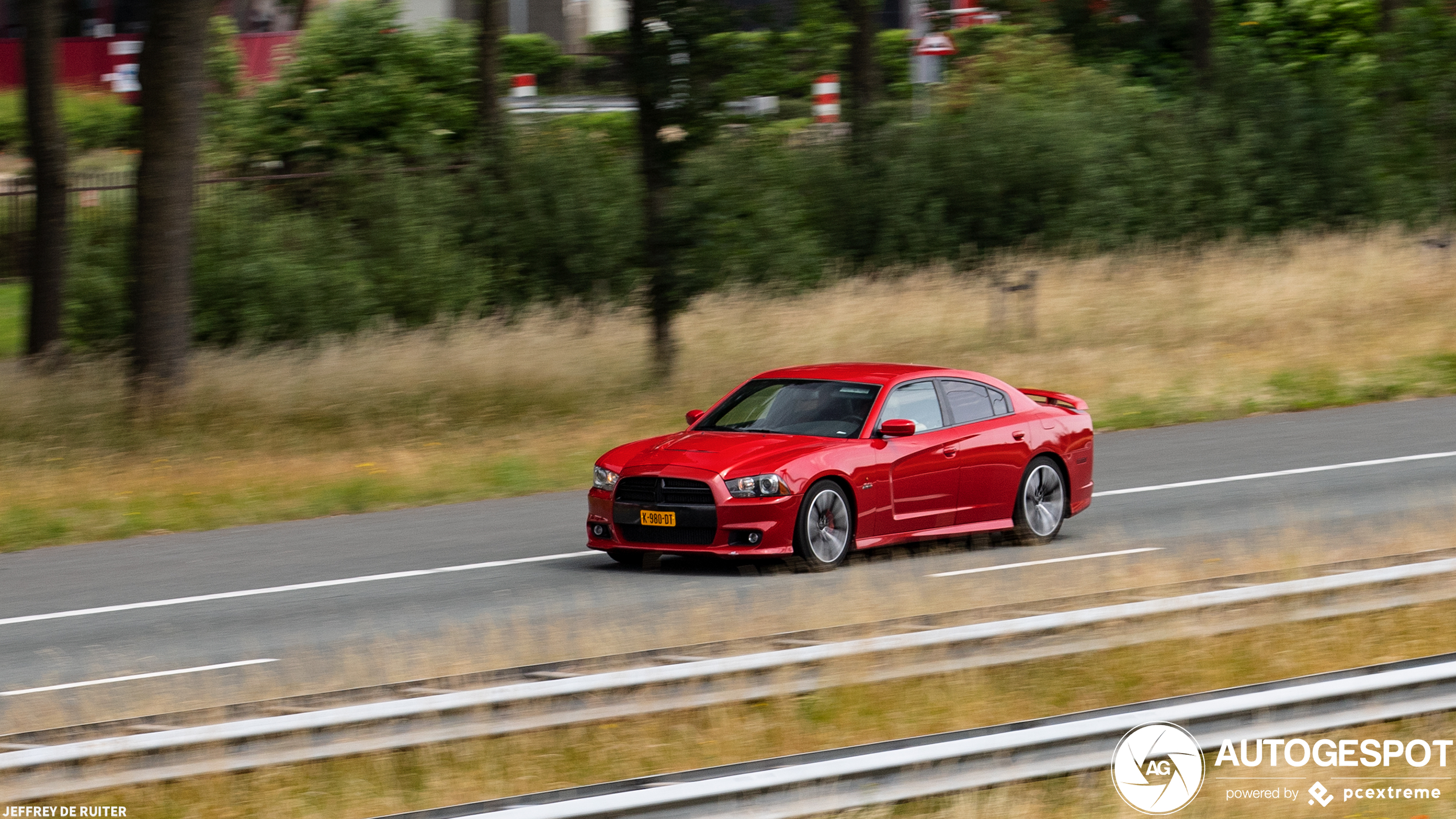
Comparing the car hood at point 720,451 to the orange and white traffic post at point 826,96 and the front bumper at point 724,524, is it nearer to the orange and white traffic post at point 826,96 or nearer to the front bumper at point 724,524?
the front bumper at point 724,524

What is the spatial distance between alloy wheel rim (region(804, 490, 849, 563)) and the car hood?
348 millimetres

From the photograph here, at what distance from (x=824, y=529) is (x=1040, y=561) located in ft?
5.02

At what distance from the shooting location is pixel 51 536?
14250 mm

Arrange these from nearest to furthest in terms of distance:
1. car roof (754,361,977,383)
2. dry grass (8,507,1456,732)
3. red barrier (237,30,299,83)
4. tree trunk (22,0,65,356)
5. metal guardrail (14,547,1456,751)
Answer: metal guardrail (14,547,1456,751)
dry grass (8,507,1456,732)
car roof (754,361,977,383)
tree trunk (22,0,65,356)
red barrier (237,30,299,83)

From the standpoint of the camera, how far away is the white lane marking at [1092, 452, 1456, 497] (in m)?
15.4

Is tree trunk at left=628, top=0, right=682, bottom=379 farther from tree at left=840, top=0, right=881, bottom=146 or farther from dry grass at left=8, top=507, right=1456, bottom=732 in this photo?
tree at left=840, top=0, right=881, bottom=146

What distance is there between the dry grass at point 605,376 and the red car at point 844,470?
4.49m

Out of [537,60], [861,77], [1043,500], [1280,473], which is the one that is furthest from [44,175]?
[537,60]

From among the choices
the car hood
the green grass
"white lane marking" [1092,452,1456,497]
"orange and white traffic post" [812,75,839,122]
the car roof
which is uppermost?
"orange and white traffic post" [812,75,839,122]

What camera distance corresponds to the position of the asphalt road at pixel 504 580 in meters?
9.37

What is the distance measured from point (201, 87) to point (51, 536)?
21.8 ft

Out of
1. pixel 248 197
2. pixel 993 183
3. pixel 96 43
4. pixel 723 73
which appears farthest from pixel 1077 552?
pixel 96 43

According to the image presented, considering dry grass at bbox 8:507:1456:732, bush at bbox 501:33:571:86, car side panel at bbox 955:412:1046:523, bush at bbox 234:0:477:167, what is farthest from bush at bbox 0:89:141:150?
dry grass at bbox 8:507:1456:732

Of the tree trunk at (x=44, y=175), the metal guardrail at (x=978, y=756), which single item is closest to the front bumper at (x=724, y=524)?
the metal guardrail at (x=978, y=756)
